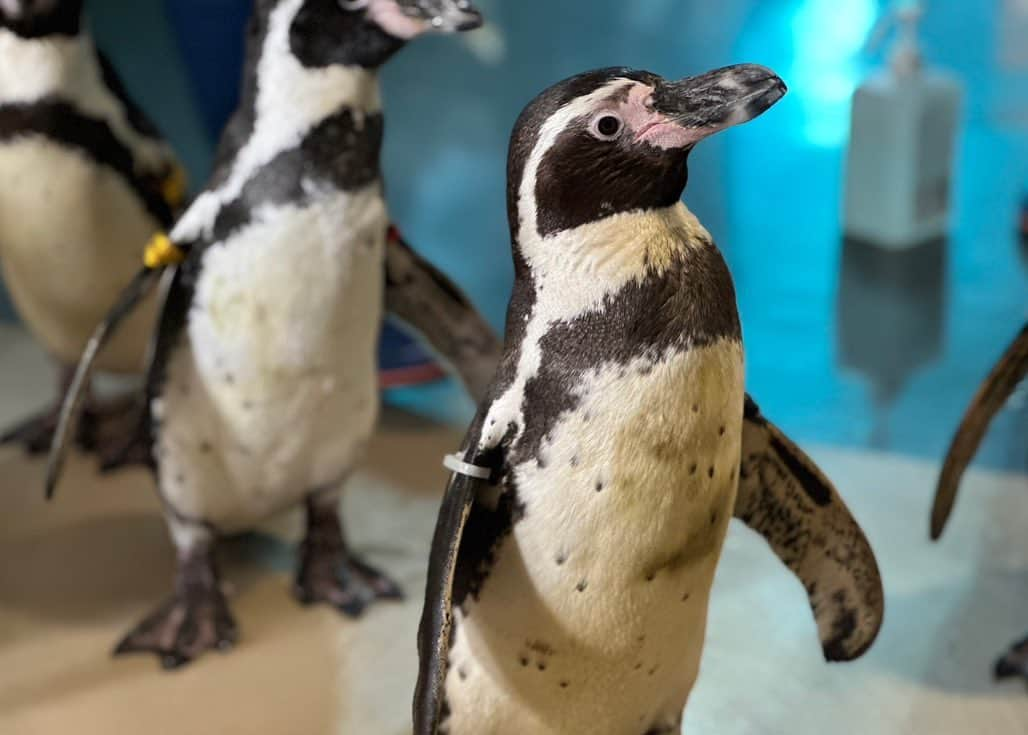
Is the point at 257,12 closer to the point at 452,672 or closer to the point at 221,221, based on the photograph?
the point at 221,221

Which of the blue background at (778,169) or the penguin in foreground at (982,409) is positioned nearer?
the penguin in foreground at (982,409)

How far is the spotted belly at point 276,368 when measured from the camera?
3.74 ft

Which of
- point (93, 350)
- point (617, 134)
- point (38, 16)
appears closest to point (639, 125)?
point (617, 134)

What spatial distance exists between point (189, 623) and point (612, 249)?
0.77 metres

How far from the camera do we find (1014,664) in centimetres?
117

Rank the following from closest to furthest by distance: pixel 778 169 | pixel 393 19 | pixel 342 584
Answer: pixel 393 19
pixel 342 584
pixel 778 169

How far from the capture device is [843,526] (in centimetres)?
97

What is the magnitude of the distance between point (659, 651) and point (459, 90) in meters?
1.27

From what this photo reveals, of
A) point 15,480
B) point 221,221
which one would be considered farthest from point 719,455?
point 15,480

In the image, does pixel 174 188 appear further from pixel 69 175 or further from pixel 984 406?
pixel 984 406

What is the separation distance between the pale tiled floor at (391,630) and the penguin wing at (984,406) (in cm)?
19

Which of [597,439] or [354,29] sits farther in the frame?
[354,29]

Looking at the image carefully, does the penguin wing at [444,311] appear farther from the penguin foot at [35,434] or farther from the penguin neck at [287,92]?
the penguin foot at [35,434]

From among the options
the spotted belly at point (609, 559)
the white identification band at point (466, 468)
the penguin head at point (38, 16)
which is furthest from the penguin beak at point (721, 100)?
the penguin head at point (38, 16)
